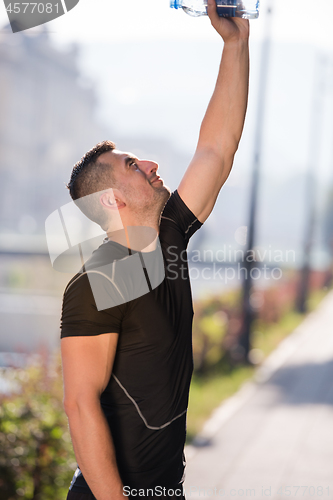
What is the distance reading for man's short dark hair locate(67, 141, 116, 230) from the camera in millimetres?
1887

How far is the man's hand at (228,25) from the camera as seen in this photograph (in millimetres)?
2039

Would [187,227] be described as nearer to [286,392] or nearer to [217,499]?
[217,499]

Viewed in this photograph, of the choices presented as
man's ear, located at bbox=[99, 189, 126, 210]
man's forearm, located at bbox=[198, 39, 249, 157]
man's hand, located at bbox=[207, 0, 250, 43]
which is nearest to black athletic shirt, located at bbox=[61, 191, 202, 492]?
man's ear, located at bbox=[99, 189, 126, 210]

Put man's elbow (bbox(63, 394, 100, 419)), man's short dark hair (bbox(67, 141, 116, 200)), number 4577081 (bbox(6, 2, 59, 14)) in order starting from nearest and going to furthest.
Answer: man's elbow (bbox(63, 394, 100, 419)), man's short dark hair (bbox(67, 141, 116, 200)), number 4577081 (bbox(6, 2, 59, 14))

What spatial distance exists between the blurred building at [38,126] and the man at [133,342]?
42616 millimetres

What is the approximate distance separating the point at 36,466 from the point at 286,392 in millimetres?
4800

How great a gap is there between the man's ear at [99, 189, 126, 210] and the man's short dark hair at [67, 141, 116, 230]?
0.02 m

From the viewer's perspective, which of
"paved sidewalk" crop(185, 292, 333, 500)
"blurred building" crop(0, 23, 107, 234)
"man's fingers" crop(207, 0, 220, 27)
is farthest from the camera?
"blurred building" crop(0, 23, 107, 234)

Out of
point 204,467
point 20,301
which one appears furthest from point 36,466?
point 20,301

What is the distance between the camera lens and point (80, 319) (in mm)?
1615

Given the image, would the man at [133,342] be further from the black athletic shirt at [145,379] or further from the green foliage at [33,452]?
the green foliage at [33,452]

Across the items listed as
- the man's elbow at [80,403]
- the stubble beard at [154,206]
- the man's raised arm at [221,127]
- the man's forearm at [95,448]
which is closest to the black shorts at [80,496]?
the man's forearm at [95,448]

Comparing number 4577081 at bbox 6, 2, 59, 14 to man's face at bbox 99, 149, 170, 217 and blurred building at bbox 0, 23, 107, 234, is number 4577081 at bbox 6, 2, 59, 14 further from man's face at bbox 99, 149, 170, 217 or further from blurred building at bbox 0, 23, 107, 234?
blurred building at bbox 0, 23, 107, 234

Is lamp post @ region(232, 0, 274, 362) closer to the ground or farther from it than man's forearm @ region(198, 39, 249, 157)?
closer to the ground
